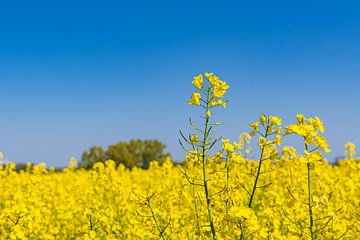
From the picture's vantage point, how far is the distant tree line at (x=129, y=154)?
26594mm

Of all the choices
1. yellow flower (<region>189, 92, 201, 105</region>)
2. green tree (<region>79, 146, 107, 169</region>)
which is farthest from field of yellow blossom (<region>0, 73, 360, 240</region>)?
green tree (<region>79, 146, 107, 169</region>)

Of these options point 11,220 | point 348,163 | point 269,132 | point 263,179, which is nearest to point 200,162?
point 269,132

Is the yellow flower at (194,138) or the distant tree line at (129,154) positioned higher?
the distant tree line at (129,154)

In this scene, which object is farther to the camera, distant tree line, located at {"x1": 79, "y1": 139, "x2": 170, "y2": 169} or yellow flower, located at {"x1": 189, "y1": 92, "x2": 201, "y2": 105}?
distant tree line, located at {"x1": 79, "y1": 139, "x2": 170, "y2": 169}

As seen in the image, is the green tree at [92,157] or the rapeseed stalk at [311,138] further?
the green tree at [92,157]

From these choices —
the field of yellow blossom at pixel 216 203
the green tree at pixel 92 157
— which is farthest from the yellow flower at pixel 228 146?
the green tree at pixel 92 157

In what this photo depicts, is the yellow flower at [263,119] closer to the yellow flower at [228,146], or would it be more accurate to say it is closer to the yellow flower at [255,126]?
the yellow flower at [255,126]

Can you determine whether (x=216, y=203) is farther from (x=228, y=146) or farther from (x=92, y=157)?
(x=92, y=157)

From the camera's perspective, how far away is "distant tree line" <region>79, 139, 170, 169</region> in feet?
87.2

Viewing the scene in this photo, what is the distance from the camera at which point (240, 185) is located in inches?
132

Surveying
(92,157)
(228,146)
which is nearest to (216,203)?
(228,146)

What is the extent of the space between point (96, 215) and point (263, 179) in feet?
18.9

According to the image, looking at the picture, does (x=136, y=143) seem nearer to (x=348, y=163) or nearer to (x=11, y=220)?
(x=348, y=163)

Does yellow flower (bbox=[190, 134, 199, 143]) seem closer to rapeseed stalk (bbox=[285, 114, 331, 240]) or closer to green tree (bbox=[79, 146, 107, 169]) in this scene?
rapeseed stalk (bbox=[285, 114, 331, 240])
